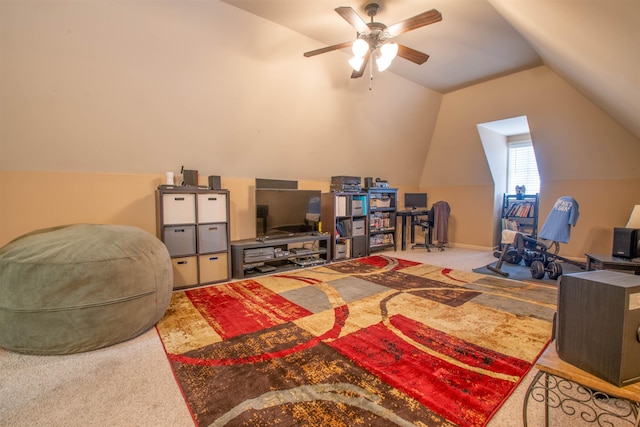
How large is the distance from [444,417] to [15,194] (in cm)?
445

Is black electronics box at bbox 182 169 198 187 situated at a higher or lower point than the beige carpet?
higher

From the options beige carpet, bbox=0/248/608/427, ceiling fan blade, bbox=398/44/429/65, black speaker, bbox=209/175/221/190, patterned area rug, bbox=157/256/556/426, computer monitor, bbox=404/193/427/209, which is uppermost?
ceiling fan blade, bbox=398/44/429/65

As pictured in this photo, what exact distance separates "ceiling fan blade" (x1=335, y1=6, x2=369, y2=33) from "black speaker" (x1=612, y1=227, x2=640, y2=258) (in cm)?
Result: 404

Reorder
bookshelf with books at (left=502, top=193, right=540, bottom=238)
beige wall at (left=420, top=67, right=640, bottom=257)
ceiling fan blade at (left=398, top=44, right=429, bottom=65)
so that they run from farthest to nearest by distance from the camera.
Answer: bookshelf with books at (left=502, top=193, right=540, bottom=238), beige wall at (left=420, top=67, right=640, bottom=257), ceiling fan blade at (left=398, top=44, right=429, bottom=65)

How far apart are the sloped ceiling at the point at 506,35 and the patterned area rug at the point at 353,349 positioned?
7.25ft

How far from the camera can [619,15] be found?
1.60 m

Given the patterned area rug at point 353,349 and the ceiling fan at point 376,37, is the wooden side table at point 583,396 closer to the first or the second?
the patterned area rug at point 353,349

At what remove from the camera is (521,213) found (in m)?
6.26

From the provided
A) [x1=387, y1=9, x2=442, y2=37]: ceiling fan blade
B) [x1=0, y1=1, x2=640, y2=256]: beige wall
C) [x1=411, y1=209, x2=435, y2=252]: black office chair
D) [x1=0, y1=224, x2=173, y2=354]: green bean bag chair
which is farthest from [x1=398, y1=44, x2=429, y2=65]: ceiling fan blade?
[x1=411, y1=209, x2=435, y2=252]: black office chair

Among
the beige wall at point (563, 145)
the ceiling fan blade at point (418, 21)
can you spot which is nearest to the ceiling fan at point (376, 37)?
the ceiling fan blade at point (418, 21)

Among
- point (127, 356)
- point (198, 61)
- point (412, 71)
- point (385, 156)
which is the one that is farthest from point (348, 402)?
point (385, 156)

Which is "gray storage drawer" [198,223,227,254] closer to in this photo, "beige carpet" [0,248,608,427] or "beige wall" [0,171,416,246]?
"beige wall" [0,171,416,246]

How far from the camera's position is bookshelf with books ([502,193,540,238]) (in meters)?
6.14

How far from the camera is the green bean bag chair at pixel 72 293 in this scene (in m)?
2.13
